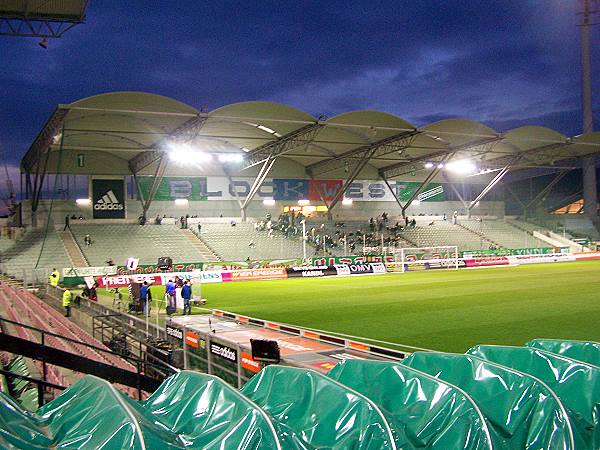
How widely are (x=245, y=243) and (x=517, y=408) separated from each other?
4786cm

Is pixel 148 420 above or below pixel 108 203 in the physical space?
below

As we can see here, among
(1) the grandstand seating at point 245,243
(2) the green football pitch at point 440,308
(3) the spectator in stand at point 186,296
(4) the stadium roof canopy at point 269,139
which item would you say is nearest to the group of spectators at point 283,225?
(1) the grandstand seating at point 245,243

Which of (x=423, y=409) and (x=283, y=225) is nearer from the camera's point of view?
(x=423, y=409)

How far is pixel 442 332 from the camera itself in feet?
49.1

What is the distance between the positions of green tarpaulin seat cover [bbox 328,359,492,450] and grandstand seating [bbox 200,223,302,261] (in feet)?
146

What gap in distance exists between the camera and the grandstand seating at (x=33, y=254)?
126ft

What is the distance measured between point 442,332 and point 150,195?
123 feet

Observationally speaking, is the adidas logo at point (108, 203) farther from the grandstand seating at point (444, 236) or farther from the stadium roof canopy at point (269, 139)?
the grandstand seating at point (444, 236)

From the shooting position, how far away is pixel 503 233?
64000mm

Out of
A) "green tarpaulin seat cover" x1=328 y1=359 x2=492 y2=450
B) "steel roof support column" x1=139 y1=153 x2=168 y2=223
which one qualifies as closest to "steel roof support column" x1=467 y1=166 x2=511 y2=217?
"steel roof support column" x1=139 y1=153 x2=168 y2=223

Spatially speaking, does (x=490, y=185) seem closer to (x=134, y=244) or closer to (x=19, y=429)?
(x=134, y=244)

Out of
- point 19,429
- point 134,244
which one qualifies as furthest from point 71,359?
point 134,244

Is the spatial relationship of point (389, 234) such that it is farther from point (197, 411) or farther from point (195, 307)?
point (197, 411)

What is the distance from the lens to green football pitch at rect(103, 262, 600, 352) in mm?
14453
